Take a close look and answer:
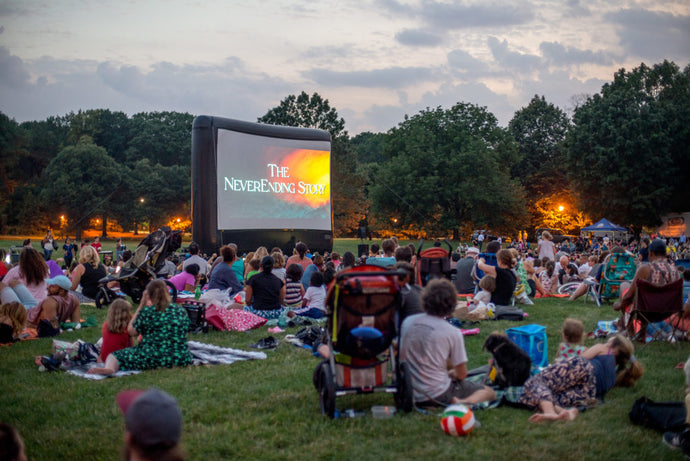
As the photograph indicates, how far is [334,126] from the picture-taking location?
152 ft

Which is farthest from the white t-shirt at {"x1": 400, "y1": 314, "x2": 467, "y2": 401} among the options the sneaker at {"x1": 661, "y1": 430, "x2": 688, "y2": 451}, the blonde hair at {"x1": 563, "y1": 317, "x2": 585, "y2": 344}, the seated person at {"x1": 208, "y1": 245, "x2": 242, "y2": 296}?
the seated person at {"x1": 208, "y1": 245, "x2": 242, "y2": 296}

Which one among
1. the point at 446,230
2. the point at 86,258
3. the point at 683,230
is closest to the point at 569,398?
the point at 86,258

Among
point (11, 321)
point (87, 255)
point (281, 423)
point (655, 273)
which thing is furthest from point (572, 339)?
point (87, 255)

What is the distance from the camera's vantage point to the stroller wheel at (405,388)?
4238mm

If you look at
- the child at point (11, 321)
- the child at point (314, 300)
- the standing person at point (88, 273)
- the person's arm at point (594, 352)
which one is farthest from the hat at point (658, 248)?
the standing person at point (88, 273)

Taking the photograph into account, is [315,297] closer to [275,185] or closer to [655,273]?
[655,273]

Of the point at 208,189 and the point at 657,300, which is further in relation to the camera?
the point at 208,189

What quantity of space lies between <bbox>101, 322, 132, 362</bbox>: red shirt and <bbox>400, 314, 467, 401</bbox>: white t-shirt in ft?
9.96

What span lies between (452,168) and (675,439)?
36.4 meters

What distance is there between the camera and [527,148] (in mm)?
51594

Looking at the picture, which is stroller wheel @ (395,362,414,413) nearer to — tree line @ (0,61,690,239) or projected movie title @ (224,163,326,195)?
projected movie title @ (224,163,326,195)

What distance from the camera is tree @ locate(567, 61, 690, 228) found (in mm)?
35031

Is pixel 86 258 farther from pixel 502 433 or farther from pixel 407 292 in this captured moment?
pixel 502 433

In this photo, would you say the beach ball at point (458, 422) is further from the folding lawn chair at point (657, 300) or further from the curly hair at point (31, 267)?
the curly hair at point (31, 267)
